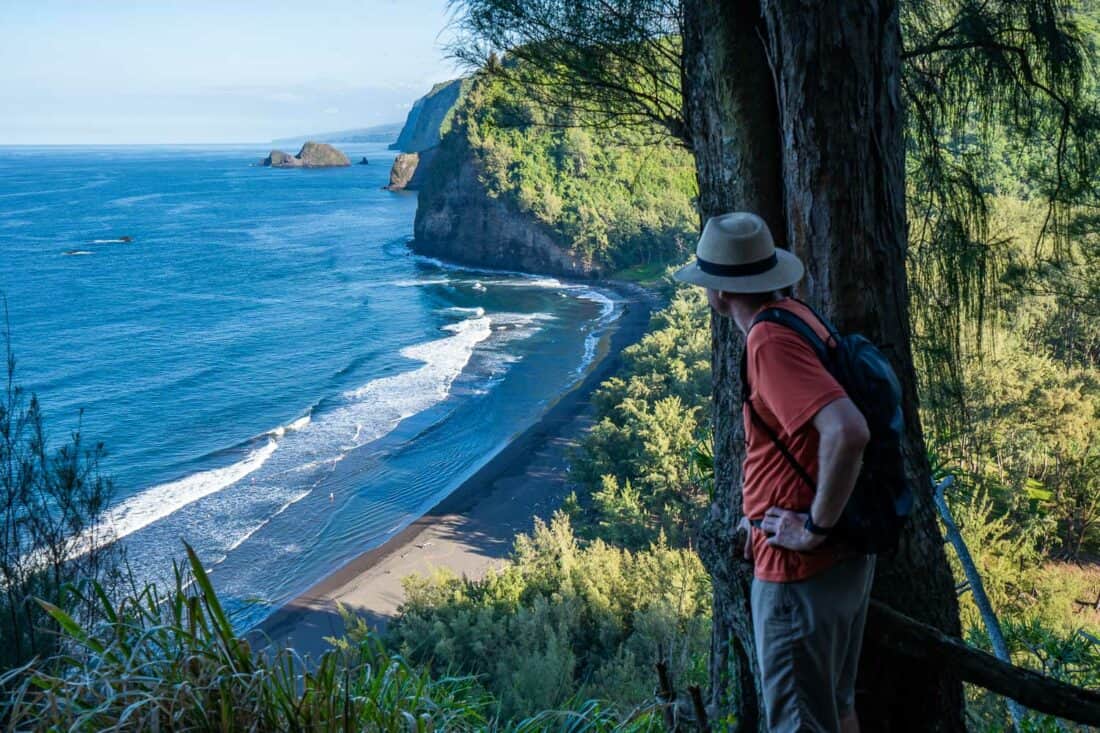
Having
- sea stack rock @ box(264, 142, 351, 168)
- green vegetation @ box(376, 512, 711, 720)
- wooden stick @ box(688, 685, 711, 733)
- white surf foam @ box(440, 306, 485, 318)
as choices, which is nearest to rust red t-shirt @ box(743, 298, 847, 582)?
wooden stick @ box(688, 685, 711, 733)

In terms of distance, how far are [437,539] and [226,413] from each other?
10521mm

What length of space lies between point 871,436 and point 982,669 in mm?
622

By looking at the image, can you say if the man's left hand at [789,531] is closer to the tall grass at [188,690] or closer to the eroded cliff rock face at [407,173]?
the tall grass at [188,690]

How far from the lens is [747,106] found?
8.37ft

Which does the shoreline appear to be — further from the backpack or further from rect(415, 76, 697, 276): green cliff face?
rect(415, 76, 697, 276): green cliff face

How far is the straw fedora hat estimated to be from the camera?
1.89m

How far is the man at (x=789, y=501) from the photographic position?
5.59 ft

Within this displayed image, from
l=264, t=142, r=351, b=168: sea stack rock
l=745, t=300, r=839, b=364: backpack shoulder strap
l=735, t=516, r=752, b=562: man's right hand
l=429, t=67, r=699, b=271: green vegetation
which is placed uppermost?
l=264, t=142, r=351, b=168: sea stack rock

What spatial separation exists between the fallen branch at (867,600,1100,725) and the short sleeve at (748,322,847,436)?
737 millimetres

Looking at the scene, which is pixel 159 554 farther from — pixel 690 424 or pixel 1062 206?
pixel 1062 206

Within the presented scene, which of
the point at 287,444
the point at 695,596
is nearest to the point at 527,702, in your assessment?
the point at 695,596

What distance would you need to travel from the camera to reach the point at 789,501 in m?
1.84

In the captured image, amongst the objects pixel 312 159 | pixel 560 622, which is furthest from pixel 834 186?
pixel 312 159

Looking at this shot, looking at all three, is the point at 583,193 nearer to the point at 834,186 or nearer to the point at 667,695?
the point at 834,186
